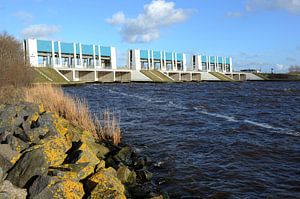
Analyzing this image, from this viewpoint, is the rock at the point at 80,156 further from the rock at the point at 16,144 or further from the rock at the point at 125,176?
the rock at the point at 16,144

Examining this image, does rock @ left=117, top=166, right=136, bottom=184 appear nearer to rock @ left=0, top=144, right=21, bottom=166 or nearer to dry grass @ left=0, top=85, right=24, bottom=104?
rock @ left=0, top=144, right=21, bottom=166

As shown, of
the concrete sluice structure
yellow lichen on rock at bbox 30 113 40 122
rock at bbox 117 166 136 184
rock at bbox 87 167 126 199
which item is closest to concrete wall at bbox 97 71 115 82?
the concrete sluice structure

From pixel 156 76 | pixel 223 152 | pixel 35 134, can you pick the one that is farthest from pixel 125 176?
pixel 156 76

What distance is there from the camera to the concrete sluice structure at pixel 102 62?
8725 centimetres

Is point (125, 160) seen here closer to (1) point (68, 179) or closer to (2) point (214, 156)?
(2) point (214, 156)

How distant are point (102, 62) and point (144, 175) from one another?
103 metres

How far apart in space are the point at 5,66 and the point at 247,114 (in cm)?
1777

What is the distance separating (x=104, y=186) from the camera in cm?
699

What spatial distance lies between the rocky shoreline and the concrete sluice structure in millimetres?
64063

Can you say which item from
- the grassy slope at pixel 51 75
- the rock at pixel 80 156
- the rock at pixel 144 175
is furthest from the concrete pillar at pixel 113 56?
the rock at pixel 80 156

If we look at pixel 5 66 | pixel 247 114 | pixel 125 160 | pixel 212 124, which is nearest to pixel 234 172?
pixel 125 160

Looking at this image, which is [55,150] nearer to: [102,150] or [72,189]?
[72,189]

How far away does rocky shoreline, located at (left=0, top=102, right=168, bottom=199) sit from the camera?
662 centimetres

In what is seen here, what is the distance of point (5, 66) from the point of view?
23.7 meters
